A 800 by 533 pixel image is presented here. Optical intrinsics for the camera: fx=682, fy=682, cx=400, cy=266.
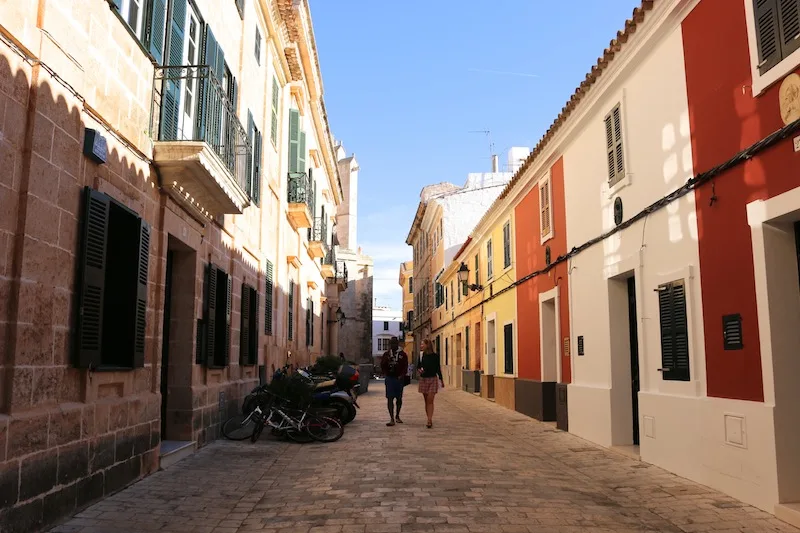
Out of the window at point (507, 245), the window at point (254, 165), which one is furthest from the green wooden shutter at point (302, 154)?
the window at point (507, 245)

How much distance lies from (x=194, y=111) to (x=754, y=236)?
6478 millimetres

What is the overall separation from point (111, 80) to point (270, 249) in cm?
853

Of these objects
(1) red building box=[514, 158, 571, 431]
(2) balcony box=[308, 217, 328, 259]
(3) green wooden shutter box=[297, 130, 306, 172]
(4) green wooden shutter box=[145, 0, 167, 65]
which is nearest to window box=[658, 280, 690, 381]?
(1) red building box=[514, 158, 571, 431]

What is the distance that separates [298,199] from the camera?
17.1m

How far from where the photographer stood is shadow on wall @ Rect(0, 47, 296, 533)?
465cm

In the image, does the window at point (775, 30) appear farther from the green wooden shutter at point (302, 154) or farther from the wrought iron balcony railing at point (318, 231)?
the wrought iron balcony railing at point (318, 231)

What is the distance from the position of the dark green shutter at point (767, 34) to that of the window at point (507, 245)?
35.6 ft

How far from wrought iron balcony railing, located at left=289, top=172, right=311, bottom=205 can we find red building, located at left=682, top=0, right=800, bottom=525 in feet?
37.3

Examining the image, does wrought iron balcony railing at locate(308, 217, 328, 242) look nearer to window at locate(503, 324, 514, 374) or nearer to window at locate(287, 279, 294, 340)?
window at locate(287, 279, 294, 340)

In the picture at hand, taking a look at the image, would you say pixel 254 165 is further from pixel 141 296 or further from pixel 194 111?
pixel 141 296

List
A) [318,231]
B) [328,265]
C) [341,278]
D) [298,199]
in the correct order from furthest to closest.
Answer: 1. [341,278]
2. [328,265]
3. [318,231]
4. [298,199]

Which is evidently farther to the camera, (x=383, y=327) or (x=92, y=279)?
(x=383, y=327)

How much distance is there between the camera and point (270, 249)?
14789 millimetres

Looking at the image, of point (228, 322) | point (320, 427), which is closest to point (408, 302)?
Answer: point (228, 322)
